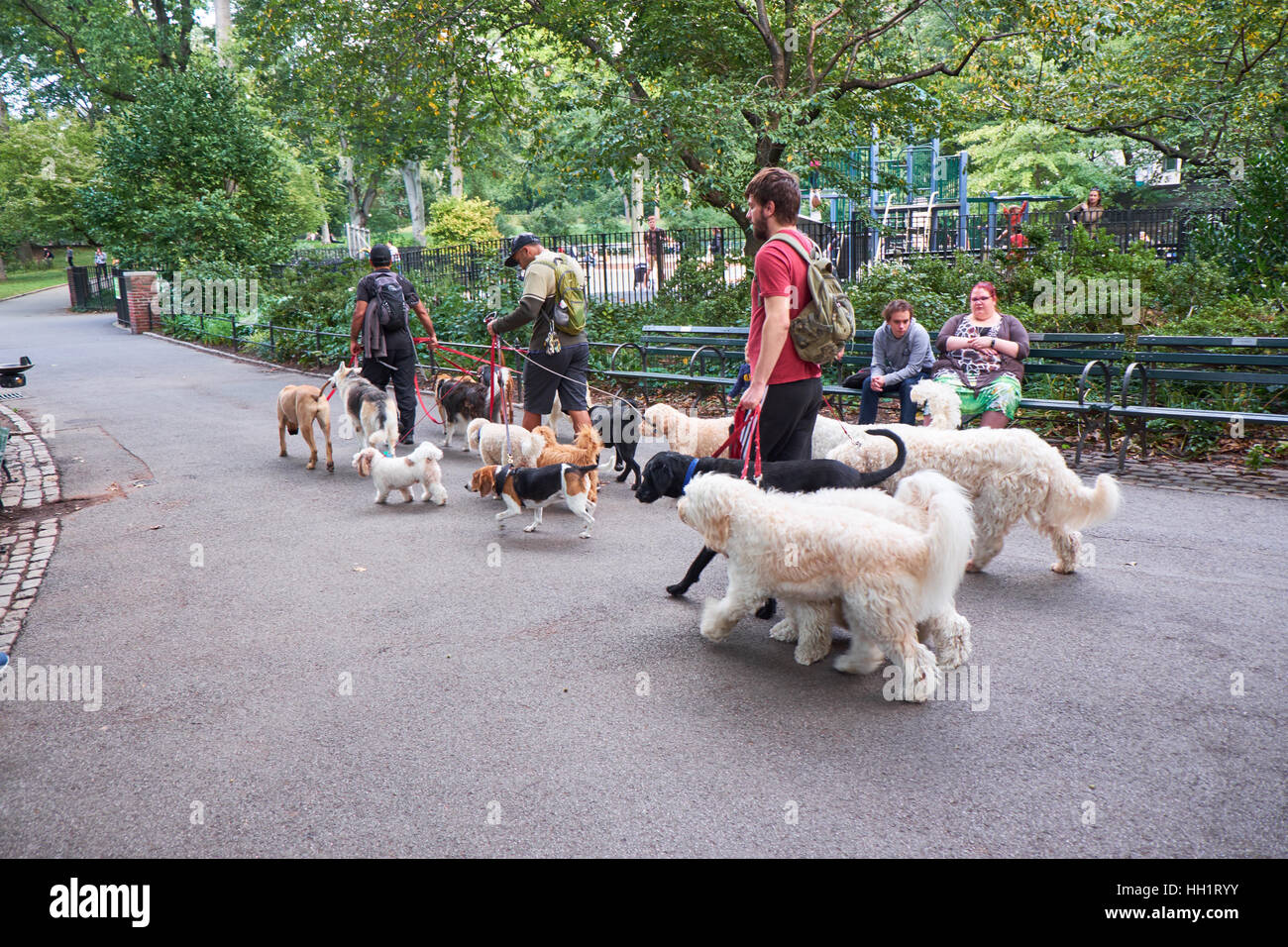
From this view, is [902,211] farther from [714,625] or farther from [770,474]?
[714,625]

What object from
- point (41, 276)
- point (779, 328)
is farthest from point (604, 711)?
point (41, 276)

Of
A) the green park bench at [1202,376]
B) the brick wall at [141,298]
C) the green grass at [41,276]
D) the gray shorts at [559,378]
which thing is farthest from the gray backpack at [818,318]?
the green grass at [41,276]

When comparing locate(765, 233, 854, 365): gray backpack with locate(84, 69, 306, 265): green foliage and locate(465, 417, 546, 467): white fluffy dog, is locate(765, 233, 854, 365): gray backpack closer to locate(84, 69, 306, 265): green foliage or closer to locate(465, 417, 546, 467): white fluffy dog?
locate(465, 417, 546, 467): white fluffy dog

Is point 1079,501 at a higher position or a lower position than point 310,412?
lower

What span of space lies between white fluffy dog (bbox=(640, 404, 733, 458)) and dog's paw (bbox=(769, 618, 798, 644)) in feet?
10.6

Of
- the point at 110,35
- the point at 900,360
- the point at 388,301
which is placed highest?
the point at 110,35

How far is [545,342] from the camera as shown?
27.2ft

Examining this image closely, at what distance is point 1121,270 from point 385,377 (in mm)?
9771

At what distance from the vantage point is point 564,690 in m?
4.42

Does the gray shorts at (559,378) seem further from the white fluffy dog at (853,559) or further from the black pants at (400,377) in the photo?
the white fluffy dog at (853,559)

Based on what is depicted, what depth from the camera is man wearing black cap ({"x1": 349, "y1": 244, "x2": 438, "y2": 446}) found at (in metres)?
9.76

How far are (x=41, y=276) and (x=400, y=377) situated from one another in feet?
184

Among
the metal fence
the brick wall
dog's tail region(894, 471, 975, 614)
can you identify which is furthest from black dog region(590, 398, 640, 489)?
the brick wall
